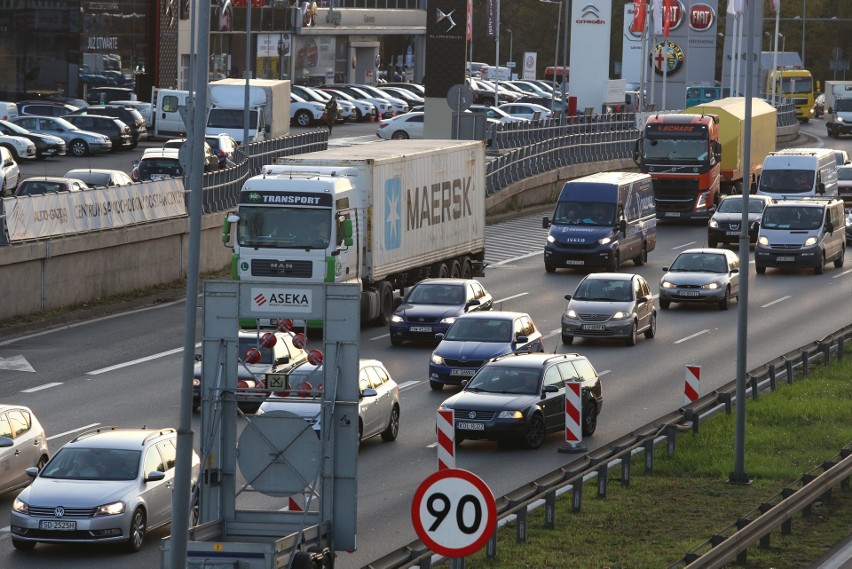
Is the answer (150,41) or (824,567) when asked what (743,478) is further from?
(150,41)

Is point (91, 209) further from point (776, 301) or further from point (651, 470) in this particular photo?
point (651, 470)

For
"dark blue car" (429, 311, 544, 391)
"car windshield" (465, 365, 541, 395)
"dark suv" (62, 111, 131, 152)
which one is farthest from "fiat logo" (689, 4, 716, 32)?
"car windshield" (465, 365, 541, 395)

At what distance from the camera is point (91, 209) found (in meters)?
39.1

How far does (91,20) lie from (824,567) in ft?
229

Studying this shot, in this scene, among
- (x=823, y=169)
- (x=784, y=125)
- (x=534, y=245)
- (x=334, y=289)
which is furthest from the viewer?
(x=784, y=125)

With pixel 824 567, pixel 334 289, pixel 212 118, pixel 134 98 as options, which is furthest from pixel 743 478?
pixel 134 98

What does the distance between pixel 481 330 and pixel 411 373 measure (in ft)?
5.95

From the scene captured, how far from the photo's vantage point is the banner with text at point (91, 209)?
36250 mm

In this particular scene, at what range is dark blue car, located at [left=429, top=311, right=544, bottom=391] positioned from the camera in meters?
30.2

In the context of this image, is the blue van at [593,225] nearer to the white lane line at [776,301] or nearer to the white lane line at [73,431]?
the white lane line at [776,301]

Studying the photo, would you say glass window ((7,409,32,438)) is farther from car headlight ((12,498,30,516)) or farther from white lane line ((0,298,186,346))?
white lane line ((0,298,186,346))

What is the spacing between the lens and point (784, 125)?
306ft

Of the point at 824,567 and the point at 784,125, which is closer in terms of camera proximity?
the point at 824,567

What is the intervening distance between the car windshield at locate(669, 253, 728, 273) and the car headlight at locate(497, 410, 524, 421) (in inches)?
657
